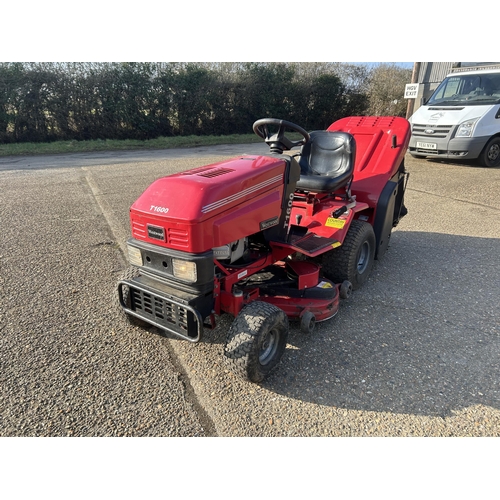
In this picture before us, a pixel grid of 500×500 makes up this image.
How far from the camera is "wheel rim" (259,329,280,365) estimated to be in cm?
254

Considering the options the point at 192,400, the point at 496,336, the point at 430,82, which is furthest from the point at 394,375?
the point at 430,82

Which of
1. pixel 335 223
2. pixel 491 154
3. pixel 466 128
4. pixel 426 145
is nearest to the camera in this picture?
pixel 335 223

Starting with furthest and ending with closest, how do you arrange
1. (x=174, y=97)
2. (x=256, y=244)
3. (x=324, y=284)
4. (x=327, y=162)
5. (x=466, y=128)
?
(x=174, y=97), (x=466, y=128), (x=327, y=162), (x=324, y=284), (x=256, y=244)

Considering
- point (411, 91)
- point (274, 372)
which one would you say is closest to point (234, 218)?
point (274, 372)

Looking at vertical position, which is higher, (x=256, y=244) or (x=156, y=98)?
(x=256, y=244)

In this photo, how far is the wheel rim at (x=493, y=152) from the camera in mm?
9203

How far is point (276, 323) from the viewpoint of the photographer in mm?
2480

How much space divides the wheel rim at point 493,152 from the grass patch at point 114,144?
28.0 ft

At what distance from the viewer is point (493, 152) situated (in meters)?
9.28

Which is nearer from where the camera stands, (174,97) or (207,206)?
(207,206)

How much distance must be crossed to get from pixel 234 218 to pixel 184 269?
1.52ft

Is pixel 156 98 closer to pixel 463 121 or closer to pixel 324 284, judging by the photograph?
pixel 463 121

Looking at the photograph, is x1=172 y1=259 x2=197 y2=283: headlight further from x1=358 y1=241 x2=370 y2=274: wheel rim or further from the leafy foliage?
the leafy foliage

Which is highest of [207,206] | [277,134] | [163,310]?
[277,134]
